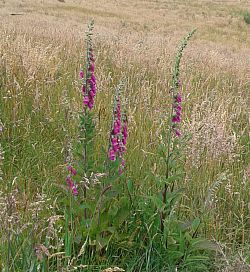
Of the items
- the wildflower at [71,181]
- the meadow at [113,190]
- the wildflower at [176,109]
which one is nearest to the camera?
the meadow at [113,190]

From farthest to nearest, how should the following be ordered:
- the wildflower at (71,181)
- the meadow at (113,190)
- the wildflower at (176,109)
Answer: the wildflower at (176,109), the wildflower at (71,181), the meadow at (113,190)

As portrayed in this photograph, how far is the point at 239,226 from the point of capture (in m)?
2.69

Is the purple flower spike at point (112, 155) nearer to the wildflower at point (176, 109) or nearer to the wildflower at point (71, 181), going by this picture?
the wildflower at point (71, 181)

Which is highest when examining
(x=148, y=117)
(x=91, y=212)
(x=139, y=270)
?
(x=148, y=117)

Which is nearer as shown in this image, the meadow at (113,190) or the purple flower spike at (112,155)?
the meadow at (113,190)

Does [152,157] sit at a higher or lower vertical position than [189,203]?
higher

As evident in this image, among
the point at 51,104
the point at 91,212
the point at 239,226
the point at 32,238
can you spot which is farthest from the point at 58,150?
the point at 239,226

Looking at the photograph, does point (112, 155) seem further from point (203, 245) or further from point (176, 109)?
point (203, 245)

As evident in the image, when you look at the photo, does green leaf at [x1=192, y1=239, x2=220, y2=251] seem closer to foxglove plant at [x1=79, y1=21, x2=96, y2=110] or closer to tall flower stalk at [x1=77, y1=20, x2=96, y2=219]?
tall flower stalk at [x1=77, y1=20, x2=96, y2=219]

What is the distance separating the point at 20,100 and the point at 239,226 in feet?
7.72

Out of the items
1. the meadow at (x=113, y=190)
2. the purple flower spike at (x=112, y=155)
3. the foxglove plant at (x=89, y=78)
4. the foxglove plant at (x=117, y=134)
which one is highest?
the foxglove plant at (x=89, y=78)

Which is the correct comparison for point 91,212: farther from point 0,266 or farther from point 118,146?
point 0,266

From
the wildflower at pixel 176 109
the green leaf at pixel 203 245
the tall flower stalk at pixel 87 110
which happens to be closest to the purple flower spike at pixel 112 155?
the tall flower stalk at pixel 87 110

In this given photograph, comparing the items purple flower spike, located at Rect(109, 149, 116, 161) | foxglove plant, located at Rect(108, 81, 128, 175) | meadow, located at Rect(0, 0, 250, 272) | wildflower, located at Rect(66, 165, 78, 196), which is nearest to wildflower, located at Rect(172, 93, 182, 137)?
meadow, located at Rect(0, 0, 250, 272)
